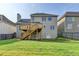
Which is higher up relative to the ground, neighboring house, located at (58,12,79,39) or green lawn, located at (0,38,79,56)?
neighboring house, located at (58,12,79,39)

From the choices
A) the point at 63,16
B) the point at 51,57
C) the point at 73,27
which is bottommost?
the point at 51,57

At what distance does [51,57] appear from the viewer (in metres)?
7.02

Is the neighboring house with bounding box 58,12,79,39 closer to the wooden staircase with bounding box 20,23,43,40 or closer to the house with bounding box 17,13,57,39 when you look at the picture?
the house with bounding box 17,13,57,39

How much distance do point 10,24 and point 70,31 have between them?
681 centimetres

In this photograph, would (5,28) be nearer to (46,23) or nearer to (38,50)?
(46,23)

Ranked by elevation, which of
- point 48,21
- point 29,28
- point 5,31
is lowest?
point 5,31

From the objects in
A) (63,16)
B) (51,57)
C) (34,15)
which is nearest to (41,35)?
(34,15)

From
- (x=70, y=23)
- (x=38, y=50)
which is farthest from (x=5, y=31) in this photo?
(x=38, y=50)

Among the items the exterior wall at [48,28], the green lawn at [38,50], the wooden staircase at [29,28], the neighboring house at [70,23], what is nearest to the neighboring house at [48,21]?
the exterior wall at [48,28]

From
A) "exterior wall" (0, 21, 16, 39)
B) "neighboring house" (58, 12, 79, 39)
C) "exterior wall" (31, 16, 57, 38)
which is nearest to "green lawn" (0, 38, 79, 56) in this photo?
"exterior wall" (0, 21, 16, 39)

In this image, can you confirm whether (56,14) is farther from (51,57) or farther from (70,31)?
(51,57)

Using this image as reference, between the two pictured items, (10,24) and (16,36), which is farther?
(10,24)

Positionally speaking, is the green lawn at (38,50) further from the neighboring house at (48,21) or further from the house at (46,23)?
the neighboring house at (48,21)

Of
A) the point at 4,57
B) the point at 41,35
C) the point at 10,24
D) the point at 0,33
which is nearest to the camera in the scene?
the point at 4,57
